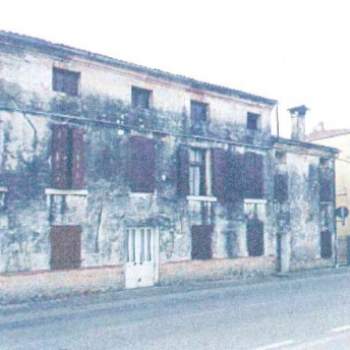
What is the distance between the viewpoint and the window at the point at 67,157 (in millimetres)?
15992

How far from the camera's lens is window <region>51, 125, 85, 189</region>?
52.5 feet

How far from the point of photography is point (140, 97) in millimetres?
18719

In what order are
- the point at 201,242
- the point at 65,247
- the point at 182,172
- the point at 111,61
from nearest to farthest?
the point at 65,247 → the point at 111,61 → the point at 182,172 → the point at 201,242

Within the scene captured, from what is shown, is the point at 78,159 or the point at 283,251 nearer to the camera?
the point at 78,159

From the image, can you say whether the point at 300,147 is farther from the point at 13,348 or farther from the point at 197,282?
the point at 13,348

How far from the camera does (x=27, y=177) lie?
15289mm

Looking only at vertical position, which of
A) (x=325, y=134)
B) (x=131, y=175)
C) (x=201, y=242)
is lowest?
(x=201, y=242)

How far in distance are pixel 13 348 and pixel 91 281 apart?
792 cm

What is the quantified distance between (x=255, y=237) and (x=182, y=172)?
533 cm

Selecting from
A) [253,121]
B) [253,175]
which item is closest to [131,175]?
[253,175]

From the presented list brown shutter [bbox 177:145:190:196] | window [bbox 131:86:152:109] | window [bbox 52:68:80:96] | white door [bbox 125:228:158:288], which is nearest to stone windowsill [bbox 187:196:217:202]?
brown shutter [bbox 177:145:190:196]

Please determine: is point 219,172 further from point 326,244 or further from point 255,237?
point 326,244

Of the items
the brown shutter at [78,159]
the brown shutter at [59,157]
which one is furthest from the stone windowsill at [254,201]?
the brown shutter at [59,157]

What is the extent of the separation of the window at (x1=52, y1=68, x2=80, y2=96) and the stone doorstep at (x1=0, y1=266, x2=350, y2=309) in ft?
21.3
